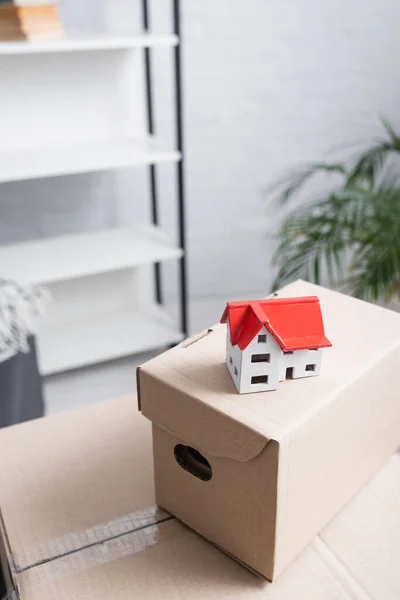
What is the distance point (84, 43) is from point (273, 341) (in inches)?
55.6

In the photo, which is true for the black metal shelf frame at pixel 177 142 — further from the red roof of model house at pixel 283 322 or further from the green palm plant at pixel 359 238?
the red roof of model house at pixel 283 322

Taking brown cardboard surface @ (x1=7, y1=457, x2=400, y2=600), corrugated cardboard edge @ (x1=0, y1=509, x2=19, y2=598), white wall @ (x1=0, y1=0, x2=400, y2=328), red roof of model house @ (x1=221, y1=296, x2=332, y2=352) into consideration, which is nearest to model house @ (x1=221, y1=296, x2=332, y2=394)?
red roof of model house @ (x1=221, y1=296, x2=332, y2=352)

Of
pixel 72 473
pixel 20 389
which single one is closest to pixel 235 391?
pixel 72 473

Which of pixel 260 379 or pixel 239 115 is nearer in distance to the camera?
pixel 260 379

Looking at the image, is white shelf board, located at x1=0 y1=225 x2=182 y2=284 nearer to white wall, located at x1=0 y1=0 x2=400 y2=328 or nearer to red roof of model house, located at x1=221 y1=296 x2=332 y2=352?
white wall, located at x1=0 y1=0 x2=400 y2=328

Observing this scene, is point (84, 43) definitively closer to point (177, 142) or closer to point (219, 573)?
point (177, 142)

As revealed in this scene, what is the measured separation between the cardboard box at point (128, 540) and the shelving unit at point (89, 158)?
1.13 meters

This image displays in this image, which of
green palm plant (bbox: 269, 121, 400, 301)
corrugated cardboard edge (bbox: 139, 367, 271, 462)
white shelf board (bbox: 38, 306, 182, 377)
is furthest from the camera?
white shelf board (bbox: 38, 306, 182, 377)

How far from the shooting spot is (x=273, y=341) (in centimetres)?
66

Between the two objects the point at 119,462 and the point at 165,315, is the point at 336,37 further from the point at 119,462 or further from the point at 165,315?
the point at 119,462

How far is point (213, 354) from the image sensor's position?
29.6 inches

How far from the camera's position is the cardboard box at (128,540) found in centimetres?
68

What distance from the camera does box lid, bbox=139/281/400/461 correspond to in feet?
2.04

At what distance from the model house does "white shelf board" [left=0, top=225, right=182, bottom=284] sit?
137 centimetres
